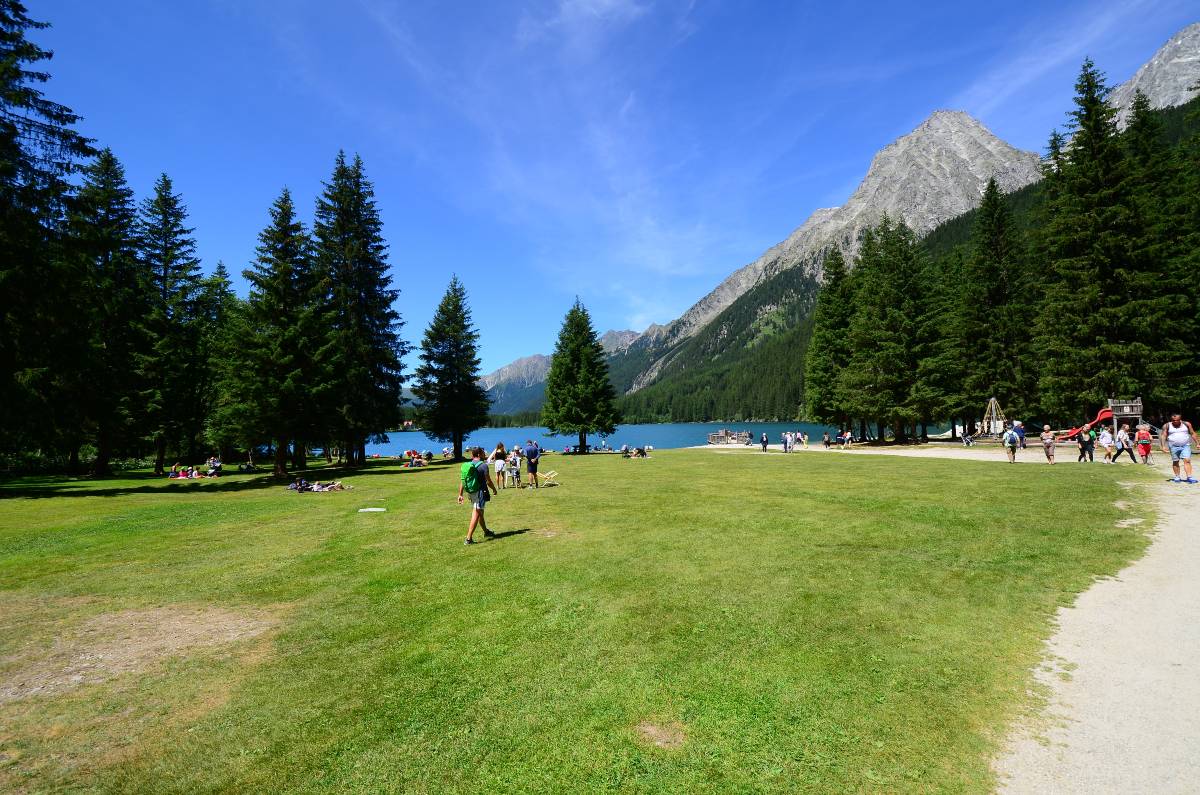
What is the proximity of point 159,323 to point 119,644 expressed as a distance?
127 feet

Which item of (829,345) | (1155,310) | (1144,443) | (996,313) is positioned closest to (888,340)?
(829,345)

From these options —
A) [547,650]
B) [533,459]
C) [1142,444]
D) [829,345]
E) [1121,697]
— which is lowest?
[1121,697]

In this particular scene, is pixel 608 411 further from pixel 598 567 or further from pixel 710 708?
pixel 710 708

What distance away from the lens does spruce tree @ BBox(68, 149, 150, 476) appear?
1171 inches

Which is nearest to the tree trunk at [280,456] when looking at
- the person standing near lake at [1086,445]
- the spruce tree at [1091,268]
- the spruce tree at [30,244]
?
the spruce tree at [30,244]

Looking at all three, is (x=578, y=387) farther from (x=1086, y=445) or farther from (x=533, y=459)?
(x=1086, y=445)

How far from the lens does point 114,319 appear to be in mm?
32062

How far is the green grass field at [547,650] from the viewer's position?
4109 millimetres

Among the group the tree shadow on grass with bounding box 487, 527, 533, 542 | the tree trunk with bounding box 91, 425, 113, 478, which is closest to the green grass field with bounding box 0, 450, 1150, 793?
the tree shadow on grass with bounding box 487, 527, 533, 542

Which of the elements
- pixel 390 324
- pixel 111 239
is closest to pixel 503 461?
pixel 390 324

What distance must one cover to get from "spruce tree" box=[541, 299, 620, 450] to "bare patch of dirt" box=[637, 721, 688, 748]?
43.6m

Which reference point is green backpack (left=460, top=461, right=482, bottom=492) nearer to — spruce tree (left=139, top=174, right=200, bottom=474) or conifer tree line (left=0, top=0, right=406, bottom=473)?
conifer tree line (left=0, top=0, right=406, bottom=473)

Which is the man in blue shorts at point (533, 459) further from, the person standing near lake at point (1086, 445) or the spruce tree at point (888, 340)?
the spruce tree at point (888, 340)

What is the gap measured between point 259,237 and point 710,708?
3753 cm
